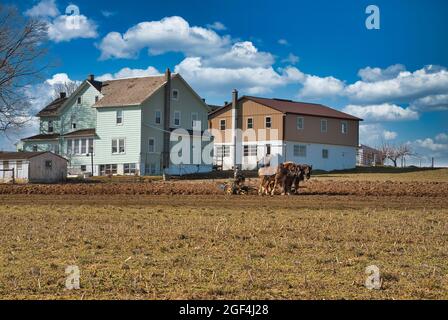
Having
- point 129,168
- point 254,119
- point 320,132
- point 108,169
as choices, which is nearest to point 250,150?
point 254,119

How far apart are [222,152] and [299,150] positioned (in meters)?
8.24

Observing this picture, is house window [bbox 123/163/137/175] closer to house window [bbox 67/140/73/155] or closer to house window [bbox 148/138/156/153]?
house window [bbox 148/138/156/153]

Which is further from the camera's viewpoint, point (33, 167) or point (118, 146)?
point (118, 146)

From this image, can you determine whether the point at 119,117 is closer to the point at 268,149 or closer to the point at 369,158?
the point at 268,149

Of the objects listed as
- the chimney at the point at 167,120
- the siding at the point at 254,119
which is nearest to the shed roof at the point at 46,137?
the chimney at the point at 167,120

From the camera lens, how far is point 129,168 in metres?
60.8

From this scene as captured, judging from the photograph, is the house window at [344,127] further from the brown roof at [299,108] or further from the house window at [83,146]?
the house window at [83,146]

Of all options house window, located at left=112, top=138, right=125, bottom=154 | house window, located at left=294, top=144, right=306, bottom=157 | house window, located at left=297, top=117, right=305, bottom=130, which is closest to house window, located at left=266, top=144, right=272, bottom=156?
house window, located at left=294, top=144, right=306, bottom=157

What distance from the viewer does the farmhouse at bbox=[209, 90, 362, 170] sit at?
67375 mm

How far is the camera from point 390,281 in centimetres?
989

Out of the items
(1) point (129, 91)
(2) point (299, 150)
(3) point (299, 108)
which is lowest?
(2) point (299, 150)

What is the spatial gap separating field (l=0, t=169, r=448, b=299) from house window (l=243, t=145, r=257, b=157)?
43.4 meters

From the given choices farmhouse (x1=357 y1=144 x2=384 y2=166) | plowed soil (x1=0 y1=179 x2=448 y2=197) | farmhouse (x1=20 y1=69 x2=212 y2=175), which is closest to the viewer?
plowed soil (x1=0 y1=179 x2=448 y2=197)

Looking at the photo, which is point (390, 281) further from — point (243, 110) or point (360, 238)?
point (243, 110)
